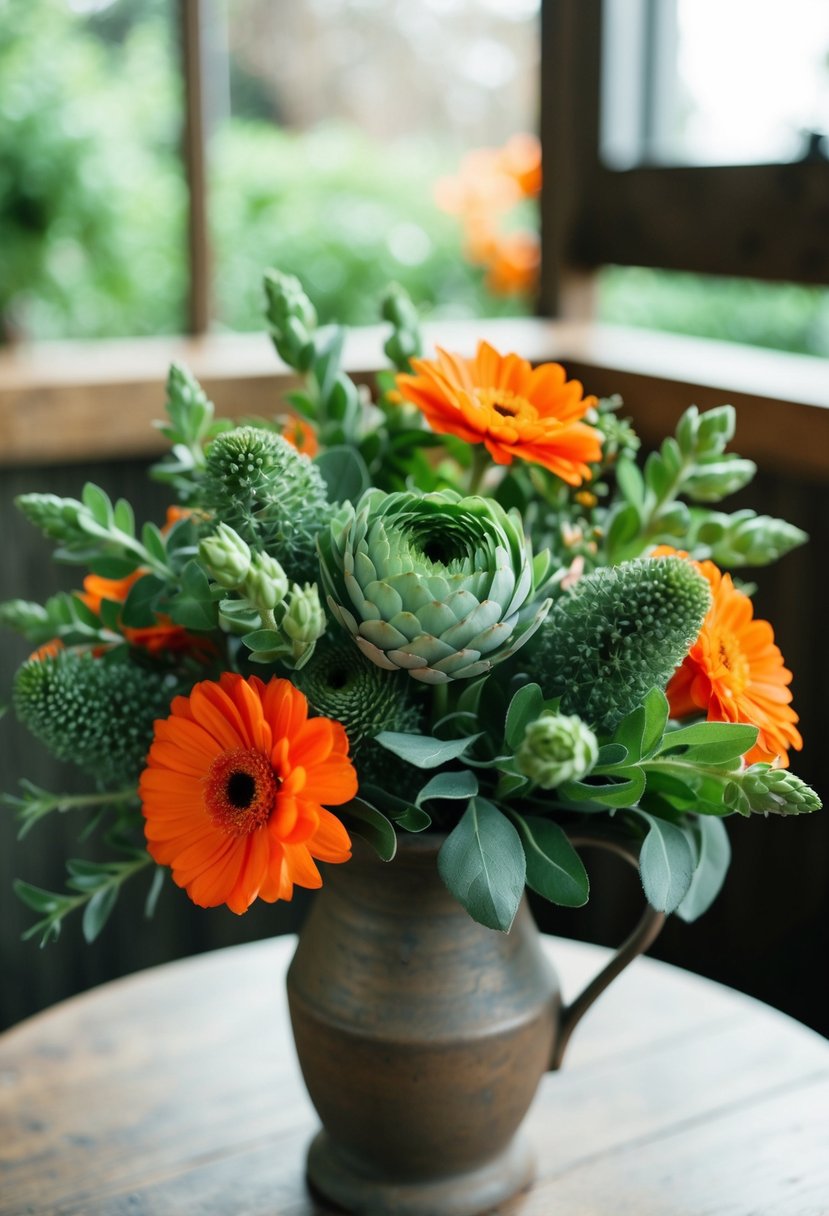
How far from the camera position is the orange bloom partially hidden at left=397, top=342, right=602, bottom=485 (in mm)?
674

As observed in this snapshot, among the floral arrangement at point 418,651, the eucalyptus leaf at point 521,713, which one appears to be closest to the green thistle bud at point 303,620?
the floral arrangement at point 418,651

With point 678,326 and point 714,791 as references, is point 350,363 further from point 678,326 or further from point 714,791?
point 678,326

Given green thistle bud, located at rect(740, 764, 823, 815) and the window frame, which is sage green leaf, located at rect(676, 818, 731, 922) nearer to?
green thistle bud, located at rect(740, 764, 823, 815)

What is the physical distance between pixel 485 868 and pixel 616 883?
109cm

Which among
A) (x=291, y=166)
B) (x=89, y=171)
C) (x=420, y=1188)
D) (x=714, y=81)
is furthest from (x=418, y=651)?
(x=291, y=166)

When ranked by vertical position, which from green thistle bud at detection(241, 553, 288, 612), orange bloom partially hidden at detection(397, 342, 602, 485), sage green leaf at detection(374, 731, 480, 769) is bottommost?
sage green leaf at detection(374, 731, 480, 769)

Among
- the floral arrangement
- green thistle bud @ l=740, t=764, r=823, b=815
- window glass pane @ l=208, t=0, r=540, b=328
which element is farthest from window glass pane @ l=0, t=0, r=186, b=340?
green thistle bud @ l=740, t=764, r=823, b=815

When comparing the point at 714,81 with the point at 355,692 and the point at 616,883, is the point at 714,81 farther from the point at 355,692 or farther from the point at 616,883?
the point at 355,692

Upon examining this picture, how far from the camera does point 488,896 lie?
629mm

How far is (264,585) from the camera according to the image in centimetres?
58

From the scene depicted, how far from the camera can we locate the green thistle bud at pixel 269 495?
64 cm

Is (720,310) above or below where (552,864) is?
above

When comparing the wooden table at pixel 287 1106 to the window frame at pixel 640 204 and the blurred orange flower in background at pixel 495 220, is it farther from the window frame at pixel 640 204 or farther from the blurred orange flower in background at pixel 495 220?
the blurred orange flower in background at pixel 495 220

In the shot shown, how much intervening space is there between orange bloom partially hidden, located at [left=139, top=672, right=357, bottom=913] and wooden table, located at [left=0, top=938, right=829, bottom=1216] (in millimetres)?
319
